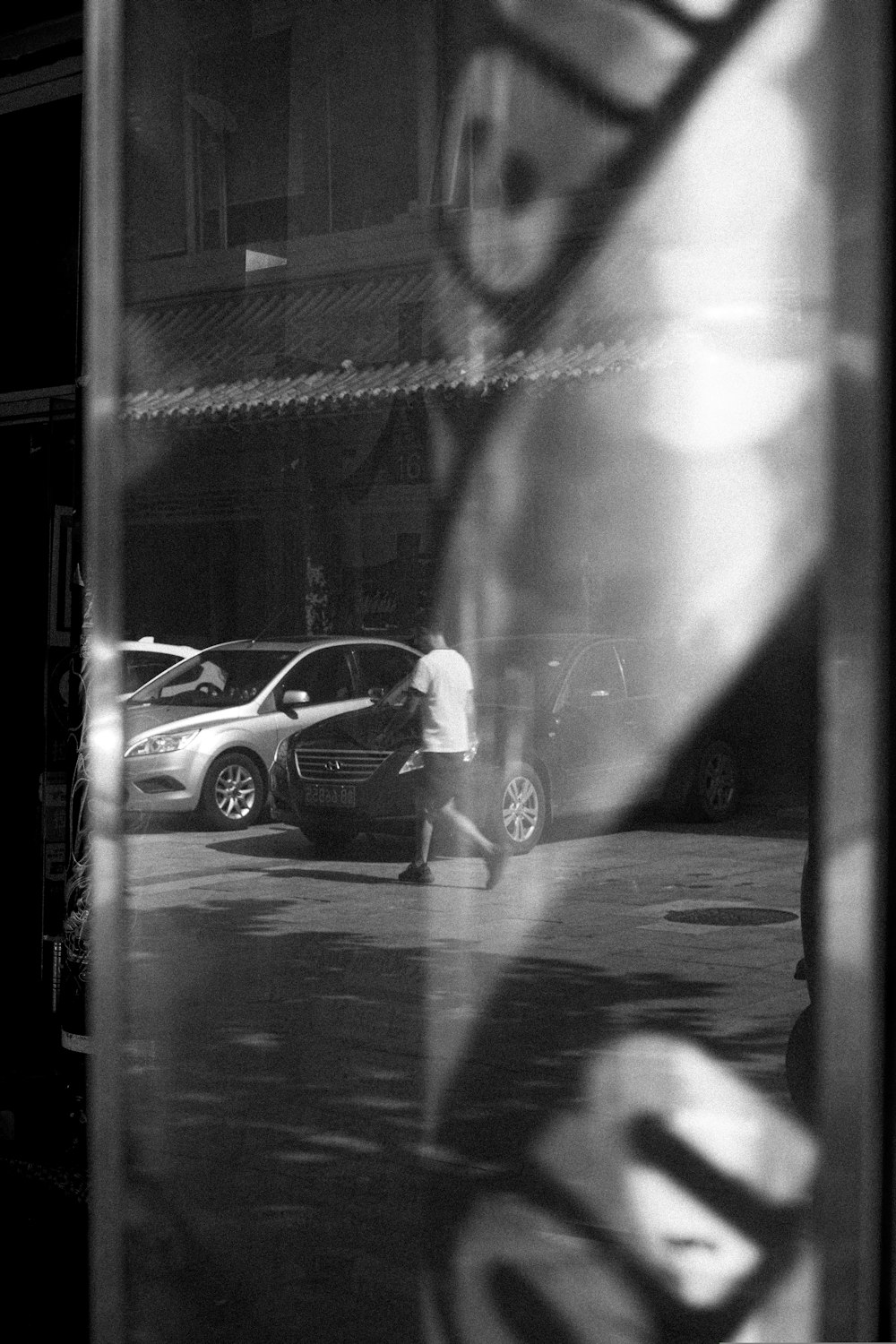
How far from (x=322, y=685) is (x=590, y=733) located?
Result: 49cm

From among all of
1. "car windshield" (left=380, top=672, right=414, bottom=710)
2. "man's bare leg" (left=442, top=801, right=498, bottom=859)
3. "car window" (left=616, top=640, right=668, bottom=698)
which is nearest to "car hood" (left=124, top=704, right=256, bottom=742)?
"car windshield" (left=380, top=672, right=414, bottom=710)

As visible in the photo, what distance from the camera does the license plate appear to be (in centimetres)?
277

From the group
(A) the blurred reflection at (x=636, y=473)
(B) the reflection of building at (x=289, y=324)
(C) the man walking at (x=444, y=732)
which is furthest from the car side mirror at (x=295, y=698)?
(A) the blurred reflection at (x=636, y=473)

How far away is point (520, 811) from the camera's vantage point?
261 cm

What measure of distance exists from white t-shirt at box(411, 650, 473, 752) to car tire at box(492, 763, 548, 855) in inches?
4.0

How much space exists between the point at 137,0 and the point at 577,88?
2.64 ft

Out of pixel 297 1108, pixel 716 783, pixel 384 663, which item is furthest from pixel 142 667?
pixel 716 783

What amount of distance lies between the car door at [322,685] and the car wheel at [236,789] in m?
0.15

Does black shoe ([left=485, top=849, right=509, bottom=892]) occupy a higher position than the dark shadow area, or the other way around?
black shoe ([left=485, top=849, right=509, bottom=892])

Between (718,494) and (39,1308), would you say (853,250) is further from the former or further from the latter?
(39,1308)

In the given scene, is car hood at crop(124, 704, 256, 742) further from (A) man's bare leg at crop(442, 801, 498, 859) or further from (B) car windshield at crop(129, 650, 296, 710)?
Result: (A) man's bare leg at crop(442, 801, 498, 859)

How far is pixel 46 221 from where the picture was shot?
4715 millimetres

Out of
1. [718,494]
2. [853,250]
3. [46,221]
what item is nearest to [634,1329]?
[718,494]

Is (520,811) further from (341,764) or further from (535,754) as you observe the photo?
(341,764)
